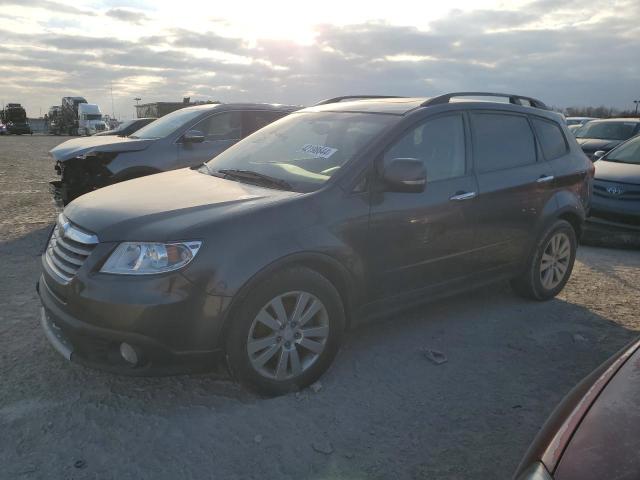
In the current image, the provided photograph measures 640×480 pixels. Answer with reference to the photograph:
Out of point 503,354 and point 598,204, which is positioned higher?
point 598,204

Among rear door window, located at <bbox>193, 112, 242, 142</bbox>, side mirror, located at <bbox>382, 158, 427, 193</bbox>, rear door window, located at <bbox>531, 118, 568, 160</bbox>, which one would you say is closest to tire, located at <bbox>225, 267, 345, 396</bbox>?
side mirror, located at <bbox>382, 158, 427, 193</bbox>

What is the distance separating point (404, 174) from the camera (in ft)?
11.1

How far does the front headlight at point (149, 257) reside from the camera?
284 centimetres

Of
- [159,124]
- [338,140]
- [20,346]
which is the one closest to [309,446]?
[338,140]

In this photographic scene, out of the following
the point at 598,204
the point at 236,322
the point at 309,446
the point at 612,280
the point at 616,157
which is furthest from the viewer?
the point at 616,157

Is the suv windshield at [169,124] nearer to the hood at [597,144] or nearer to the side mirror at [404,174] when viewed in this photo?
the side mirror at [404,174]

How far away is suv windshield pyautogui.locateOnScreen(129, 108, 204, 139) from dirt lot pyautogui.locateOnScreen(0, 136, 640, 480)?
3510 mm

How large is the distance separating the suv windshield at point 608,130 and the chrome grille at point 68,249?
1414cm

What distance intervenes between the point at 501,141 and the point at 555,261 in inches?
52.7

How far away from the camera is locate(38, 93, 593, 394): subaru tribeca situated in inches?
113

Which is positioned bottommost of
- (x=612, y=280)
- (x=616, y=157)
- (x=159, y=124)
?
(x=612, y=280)

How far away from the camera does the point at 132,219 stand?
3021mm

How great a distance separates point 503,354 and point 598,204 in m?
4.76

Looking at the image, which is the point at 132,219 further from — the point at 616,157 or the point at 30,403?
the point at 616,157
